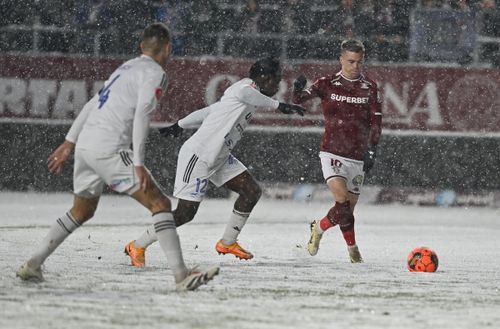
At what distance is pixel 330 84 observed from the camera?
1145 centimetres

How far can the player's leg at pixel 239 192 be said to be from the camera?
35.4 feet

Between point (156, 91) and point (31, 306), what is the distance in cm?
173

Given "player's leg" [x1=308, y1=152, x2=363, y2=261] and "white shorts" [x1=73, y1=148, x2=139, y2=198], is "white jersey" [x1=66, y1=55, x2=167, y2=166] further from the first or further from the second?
"player's leg" [x1=308, y1=152, x2=363, y2=261]

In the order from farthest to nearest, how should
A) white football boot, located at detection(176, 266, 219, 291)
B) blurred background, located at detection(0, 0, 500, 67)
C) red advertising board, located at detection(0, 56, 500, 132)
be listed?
1. blurred background, located at detection(0, 0, 500, 67)
2. red advertising board, located at detection(0, 56, 500, 132)
3. white football boot, located at detection(176, 266, 219, 291)

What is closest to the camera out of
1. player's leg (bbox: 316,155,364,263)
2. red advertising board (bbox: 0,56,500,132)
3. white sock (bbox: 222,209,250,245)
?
white sock (bbox: 222,209,250,245)

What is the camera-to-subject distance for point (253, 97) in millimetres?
10461

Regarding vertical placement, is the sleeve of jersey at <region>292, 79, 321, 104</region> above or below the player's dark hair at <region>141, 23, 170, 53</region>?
below

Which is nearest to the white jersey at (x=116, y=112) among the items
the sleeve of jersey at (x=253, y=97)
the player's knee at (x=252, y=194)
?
the sleeve of jersey at (x=253, y=97)

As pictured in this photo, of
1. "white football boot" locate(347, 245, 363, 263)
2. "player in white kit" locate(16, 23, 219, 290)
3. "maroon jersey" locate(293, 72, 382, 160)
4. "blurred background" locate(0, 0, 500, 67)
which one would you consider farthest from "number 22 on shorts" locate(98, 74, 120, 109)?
"blurred background" locate(0, 0, 500, 67)

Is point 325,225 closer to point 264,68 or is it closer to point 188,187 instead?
point 188,187

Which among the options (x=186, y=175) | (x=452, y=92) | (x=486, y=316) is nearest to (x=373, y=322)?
(x=486, y=316)

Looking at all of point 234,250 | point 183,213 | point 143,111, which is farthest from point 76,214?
point 234,250

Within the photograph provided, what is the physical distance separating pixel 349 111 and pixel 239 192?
1394 millimetres

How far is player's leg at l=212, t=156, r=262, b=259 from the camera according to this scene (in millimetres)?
10789
